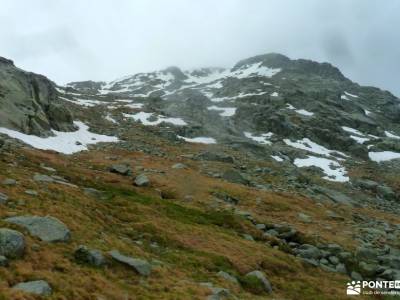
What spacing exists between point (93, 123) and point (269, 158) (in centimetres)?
3351

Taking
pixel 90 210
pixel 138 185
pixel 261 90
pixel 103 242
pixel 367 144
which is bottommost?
pixel 103 242

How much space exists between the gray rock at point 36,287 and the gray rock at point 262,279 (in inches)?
550

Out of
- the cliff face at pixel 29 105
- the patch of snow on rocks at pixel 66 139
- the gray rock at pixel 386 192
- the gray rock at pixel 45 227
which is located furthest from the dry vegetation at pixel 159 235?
the gray rock at pixel 386 192

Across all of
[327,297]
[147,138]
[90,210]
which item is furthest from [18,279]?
[147,138]

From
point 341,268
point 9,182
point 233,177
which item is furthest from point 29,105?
point 341,268

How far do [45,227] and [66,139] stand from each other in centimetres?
4670

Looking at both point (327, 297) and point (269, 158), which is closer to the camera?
point (327, 297)

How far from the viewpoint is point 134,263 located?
958 inches

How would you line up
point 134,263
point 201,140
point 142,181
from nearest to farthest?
1. point 134,263
2. point 142,181
3. point 201,140

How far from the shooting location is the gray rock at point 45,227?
23.4 m

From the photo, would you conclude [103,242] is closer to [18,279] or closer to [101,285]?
[101,285]

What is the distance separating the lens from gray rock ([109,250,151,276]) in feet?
78.8

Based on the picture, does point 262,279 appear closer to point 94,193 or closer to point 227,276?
point 227,276

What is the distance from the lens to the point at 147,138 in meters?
87.0
